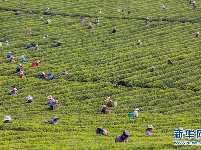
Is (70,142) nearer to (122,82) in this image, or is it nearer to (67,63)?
(122,82)

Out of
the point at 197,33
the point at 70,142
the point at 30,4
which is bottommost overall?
the point at 70,142

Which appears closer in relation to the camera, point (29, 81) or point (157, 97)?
point (157, 97)

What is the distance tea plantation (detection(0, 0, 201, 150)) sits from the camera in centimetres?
3128

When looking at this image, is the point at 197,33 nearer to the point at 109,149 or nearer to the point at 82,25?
the point at 82,25

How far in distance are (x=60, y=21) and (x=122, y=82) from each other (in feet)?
63.5

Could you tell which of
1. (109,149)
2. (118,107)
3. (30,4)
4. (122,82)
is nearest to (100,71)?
(122,82)

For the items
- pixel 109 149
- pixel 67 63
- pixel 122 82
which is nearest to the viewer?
pixel 109 149

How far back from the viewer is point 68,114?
3641 centimetres

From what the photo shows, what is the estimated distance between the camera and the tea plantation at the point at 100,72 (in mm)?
31281

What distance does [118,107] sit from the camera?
37844mm

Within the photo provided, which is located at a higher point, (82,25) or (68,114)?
(82,25)

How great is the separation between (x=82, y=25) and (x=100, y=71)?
1394 cm

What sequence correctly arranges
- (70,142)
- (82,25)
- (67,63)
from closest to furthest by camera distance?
(70,142), (67,63), (82,25)

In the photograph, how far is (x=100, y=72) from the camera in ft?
145
